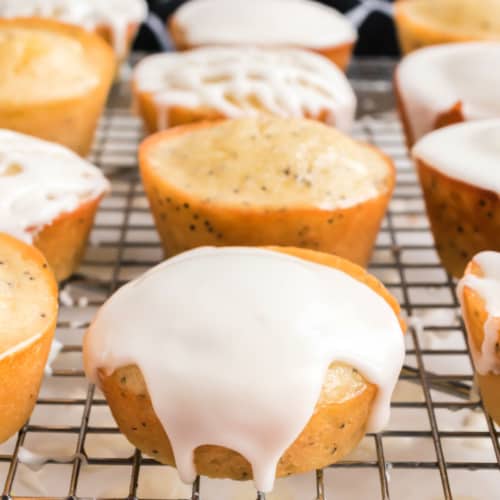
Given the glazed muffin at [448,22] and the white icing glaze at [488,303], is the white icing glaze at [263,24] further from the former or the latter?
Result: the white icing glaze at [488,303]

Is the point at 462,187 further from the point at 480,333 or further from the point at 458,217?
the point at 480,333

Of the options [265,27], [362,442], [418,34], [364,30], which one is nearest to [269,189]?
[362,442]

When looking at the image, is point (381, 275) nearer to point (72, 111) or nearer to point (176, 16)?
point (72, 111)

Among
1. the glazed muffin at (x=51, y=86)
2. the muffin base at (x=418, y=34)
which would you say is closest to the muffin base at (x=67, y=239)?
the glazed muffin at (x=51, y=86)

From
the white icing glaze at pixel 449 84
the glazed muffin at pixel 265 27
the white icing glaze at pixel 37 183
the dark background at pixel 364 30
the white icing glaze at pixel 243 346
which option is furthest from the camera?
the dark background at pixel 364 30

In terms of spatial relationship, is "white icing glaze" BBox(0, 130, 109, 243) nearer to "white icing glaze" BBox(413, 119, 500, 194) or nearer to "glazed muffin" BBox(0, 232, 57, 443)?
"glazed muffin" BBox(0, 232, 57, 443)

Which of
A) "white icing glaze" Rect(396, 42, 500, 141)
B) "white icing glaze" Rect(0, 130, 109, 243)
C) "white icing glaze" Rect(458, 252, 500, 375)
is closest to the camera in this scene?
"white icing glaze" Rect(458, 252, 500, 375)

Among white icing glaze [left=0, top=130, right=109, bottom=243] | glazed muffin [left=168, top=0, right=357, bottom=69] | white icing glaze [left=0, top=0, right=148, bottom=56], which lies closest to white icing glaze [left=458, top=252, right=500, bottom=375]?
white icing glaze [left=0, top=130, right=109, bottom=243]
